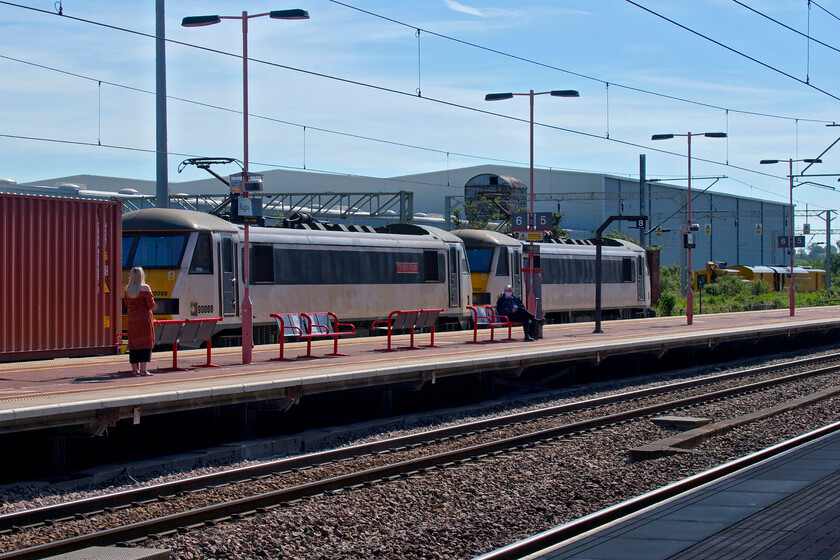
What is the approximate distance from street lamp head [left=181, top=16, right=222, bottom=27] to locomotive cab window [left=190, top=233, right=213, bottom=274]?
5443 millimetres

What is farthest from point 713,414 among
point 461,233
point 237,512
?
point 461,233

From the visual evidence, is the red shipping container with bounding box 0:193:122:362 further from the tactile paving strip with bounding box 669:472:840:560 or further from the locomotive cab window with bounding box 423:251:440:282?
the locomotive cab window with bounding box 423:251:440:282

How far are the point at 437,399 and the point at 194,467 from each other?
736 centimetres

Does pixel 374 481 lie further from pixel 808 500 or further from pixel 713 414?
pixel 713 414

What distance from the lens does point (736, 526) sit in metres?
8.16

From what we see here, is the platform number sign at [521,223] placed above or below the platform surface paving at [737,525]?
above

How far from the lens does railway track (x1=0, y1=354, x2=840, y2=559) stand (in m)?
9.03

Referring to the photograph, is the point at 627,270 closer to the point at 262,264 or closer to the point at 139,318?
the point at 262,264

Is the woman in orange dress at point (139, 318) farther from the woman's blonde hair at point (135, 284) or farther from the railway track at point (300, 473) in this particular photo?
the railway track at point (300, 473)

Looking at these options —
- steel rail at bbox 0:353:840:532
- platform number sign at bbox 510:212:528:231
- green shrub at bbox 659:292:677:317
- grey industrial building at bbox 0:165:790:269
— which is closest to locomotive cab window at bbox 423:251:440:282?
platform number sign at bbox 510:212:528:231

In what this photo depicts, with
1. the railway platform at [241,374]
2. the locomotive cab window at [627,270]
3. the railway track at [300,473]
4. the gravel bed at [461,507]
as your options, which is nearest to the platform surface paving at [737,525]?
the gravel bed at [461,507]

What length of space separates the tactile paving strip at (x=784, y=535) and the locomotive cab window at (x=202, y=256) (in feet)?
51.8

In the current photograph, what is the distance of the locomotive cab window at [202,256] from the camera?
22.3 m

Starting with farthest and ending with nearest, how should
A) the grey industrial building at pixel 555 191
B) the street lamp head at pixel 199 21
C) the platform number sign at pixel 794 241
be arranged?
the grey industrial building at pixel 555 191, the platform number sign at pixel 794 241, the street lamp head at pixel 199 21
